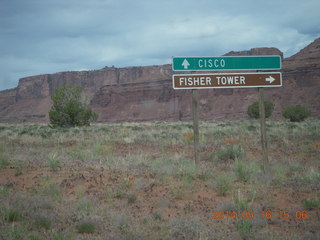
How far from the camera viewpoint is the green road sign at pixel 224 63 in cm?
795

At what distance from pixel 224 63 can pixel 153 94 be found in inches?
4119

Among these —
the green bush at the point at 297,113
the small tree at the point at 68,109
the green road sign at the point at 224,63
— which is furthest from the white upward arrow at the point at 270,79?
the green bush at the point at 297,113

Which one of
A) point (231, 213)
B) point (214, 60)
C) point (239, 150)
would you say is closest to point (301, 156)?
point (239, 150)

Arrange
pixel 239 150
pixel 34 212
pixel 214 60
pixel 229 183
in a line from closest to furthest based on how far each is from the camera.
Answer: pixel 34 212 → pixel 229 183 → pixel 214 60 → pixel 239 150

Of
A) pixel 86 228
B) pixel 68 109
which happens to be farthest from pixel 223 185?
pixel 68 109

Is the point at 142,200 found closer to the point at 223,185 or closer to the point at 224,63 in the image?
the point at 223,185

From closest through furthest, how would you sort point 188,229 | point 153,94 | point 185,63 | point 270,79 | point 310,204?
point 188,229
point 310,204
point 185,63
point 270,79
point 153,94

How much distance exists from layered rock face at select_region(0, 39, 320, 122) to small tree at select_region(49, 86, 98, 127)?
39.7 m

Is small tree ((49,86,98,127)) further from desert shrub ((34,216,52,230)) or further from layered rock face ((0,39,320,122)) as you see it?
layered rock face ((0,39,320,122))

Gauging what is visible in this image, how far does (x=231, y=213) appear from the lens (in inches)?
209

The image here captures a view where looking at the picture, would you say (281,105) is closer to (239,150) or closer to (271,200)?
(239,150)

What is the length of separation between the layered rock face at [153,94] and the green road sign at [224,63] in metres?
62.7

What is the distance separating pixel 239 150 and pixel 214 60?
437 cm

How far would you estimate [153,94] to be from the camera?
369 ft
